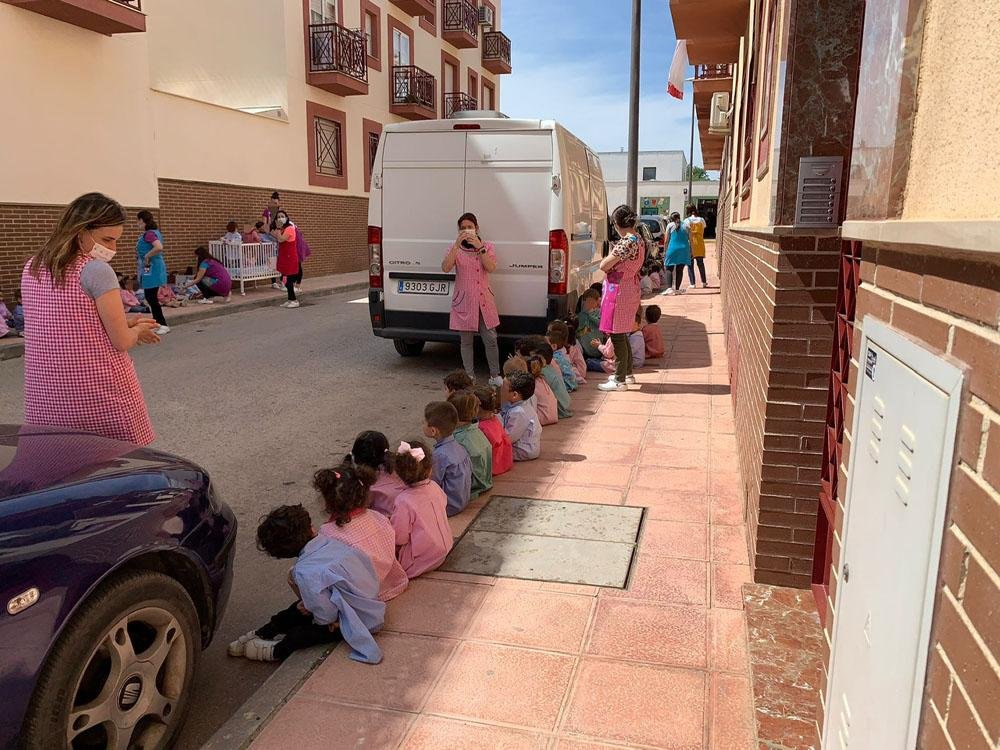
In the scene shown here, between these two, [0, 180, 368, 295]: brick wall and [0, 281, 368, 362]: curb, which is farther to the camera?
[0, 180, 368, 295]: brick wall

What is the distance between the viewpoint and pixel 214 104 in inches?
670

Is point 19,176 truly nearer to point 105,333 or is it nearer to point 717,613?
point 105,333

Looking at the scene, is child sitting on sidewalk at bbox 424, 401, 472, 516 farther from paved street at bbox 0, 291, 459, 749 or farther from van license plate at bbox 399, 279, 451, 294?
van license plate at bbox 399, 279, 451, 294

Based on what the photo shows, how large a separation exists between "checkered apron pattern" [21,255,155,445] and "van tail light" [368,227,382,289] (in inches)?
206

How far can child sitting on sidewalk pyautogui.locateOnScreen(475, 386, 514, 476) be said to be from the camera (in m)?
5.20

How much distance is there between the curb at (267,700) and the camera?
2.70 meters

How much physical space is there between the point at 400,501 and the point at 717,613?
154cm

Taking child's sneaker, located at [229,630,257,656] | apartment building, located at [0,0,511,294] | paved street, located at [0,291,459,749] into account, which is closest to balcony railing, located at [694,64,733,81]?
apartment building, located at [0,0,511,294]

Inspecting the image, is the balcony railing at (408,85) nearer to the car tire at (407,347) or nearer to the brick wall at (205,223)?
the brick wall at (205,223)

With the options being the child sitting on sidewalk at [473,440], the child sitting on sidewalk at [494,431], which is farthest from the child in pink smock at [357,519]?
the child sitting on sidewalk at [494,431]

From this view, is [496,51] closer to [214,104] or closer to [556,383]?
[214,104]

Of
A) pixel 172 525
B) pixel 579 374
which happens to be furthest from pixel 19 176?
pixel 172 525

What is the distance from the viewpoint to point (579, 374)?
27.8 feet

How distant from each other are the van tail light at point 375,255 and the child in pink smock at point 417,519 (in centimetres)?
504
